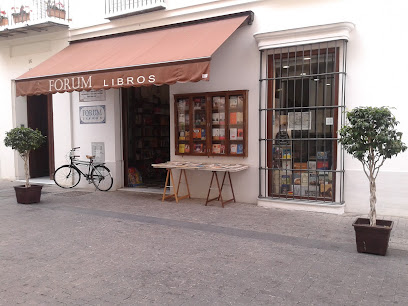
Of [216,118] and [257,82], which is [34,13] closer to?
[216,118]

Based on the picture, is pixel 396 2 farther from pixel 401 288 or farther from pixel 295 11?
pixel 401 288

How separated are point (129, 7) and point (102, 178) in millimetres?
4426

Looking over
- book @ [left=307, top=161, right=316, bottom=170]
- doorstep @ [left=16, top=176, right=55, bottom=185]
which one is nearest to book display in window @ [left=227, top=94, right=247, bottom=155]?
book @ [left=307, top=161, right=316, bottom=170]

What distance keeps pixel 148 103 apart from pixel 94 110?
171 cm

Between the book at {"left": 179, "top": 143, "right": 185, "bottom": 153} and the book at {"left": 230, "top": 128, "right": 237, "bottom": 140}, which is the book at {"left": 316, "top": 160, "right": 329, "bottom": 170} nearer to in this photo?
the book at {"left": 230, "top": 128, "right": 237, "bottom": 140}

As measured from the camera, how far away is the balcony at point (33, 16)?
33.4ft

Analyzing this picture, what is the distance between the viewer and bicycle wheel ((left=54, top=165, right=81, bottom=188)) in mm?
10478

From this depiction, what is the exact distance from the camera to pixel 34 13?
10.8m

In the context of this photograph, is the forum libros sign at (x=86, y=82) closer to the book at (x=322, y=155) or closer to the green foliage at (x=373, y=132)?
the book at (x=322, y=155)

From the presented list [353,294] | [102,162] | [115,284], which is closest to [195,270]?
[115,284]

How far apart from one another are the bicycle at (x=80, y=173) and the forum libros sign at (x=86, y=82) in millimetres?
2410

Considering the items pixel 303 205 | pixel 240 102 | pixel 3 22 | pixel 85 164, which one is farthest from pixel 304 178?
pixel 3 22

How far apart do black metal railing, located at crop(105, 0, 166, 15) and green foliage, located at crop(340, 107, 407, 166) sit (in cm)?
577

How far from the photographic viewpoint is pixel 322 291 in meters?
3.90
